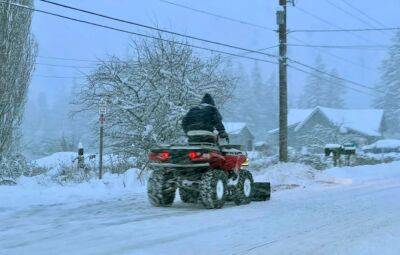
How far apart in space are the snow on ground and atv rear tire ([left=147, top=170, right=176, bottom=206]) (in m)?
0.29

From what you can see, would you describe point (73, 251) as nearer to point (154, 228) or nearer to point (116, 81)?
point (154, 228)

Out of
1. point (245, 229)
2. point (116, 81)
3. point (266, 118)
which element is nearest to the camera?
point (245, 229)

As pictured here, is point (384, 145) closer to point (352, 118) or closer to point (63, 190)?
point (352, 118)

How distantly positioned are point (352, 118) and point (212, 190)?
5759cm

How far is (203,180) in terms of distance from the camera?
1252 centimetres

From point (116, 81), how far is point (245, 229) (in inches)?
488

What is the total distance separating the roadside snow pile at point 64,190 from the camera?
13633 millimetres

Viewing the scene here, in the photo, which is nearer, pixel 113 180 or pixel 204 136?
pixel 204 136

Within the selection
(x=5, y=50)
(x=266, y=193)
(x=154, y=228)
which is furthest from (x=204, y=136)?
(x=5, y=50)

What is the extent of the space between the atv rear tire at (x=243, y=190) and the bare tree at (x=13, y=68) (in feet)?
35.6

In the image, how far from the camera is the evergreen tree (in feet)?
265

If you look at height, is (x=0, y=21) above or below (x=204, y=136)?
above

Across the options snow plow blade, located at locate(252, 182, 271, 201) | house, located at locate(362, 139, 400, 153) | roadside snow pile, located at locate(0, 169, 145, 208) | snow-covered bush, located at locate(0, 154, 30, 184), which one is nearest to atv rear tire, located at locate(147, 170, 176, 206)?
roadside snow pile, located at locate(0, 169, 145, 208)

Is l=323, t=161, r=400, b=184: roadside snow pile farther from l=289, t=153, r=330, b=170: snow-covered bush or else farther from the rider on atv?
the rider on atv
